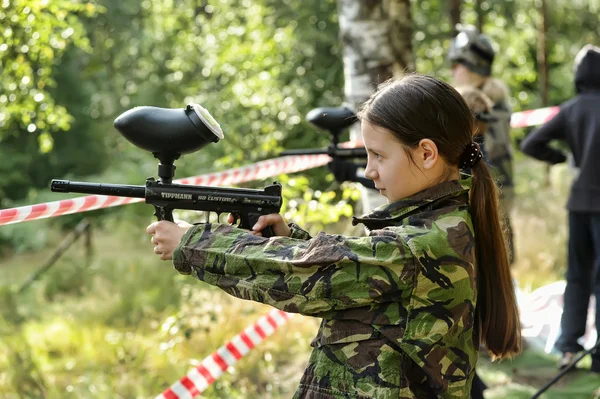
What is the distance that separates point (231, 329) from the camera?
5988 mm

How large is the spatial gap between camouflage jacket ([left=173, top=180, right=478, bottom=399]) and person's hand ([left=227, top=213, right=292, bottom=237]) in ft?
0.57

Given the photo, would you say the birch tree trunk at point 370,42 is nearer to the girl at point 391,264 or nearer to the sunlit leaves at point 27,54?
the sunlit leaves at point 27,54

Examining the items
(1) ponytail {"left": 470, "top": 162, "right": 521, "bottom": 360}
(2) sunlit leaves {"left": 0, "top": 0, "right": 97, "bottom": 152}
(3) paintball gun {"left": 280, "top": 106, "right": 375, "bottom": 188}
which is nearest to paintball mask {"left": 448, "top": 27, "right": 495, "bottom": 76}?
(3) paintball gun {"left": 280, "top": 106, "right": 375, "bottom": 188}

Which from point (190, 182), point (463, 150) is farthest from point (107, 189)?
point (190, 182)

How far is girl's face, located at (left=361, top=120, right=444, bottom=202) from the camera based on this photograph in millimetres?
2305

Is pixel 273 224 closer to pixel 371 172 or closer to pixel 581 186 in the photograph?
pixel 371 172

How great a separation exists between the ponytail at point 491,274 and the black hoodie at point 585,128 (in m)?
3.18

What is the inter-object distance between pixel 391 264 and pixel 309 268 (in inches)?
8.5

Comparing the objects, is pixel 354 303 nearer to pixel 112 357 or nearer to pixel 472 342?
pixel 472 342

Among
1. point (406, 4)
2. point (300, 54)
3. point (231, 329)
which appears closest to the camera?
point (406, 4)

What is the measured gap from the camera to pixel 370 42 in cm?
545

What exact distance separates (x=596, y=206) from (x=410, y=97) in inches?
141

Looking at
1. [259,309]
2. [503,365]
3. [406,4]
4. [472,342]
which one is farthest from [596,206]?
[472,342]

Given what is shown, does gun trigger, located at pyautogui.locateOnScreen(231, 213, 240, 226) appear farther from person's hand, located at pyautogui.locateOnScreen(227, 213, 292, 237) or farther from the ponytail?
the ponytail
